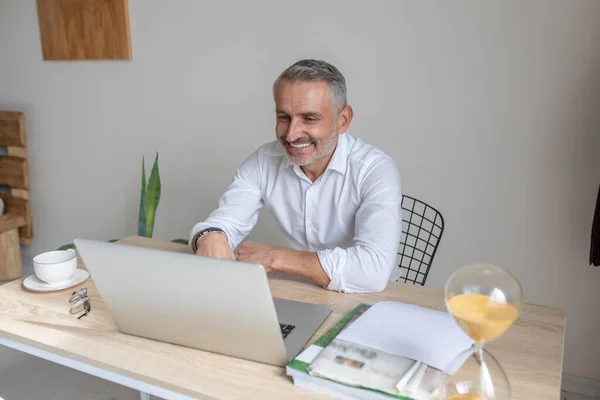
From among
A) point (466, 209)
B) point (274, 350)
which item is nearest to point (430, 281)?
point (466, 209)

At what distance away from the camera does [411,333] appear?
1.11 m

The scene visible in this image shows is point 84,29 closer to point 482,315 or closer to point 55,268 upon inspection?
point 55,268

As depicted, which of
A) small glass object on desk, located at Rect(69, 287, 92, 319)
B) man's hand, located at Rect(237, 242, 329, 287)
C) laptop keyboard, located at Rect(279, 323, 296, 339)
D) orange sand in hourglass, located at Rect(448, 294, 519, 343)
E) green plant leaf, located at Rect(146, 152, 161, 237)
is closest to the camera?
orange sand in hourglass, located at Rect(448, 294, 519, 343)

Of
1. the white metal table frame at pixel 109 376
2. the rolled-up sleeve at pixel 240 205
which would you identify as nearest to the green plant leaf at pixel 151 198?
the rolled-up sleeve at pixel 240 205

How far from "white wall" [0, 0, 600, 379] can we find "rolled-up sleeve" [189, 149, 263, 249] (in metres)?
0.81

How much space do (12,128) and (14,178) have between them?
35 centimetres

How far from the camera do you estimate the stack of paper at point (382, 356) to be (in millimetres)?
Answer: 937

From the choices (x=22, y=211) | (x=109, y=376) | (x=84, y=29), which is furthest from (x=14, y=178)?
(x=109, y=376)

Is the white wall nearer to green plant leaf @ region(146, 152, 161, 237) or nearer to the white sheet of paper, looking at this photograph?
green plant leaf @ region(146, 152, 161, 237)

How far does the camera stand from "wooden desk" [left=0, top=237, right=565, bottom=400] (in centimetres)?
101

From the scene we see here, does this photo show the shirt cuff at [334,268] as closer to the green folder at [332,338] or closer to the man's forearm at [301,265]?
the man's forearm at [301,265]

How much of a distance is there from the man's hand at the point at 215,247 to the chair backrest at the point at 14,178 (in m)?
2.52

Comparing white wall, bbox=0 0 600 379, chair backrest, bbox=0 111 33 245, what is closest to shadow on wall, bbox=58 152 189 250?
white wall, bbox=0 0 600 379

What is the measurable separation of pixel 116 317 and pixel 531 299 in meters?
1.81
